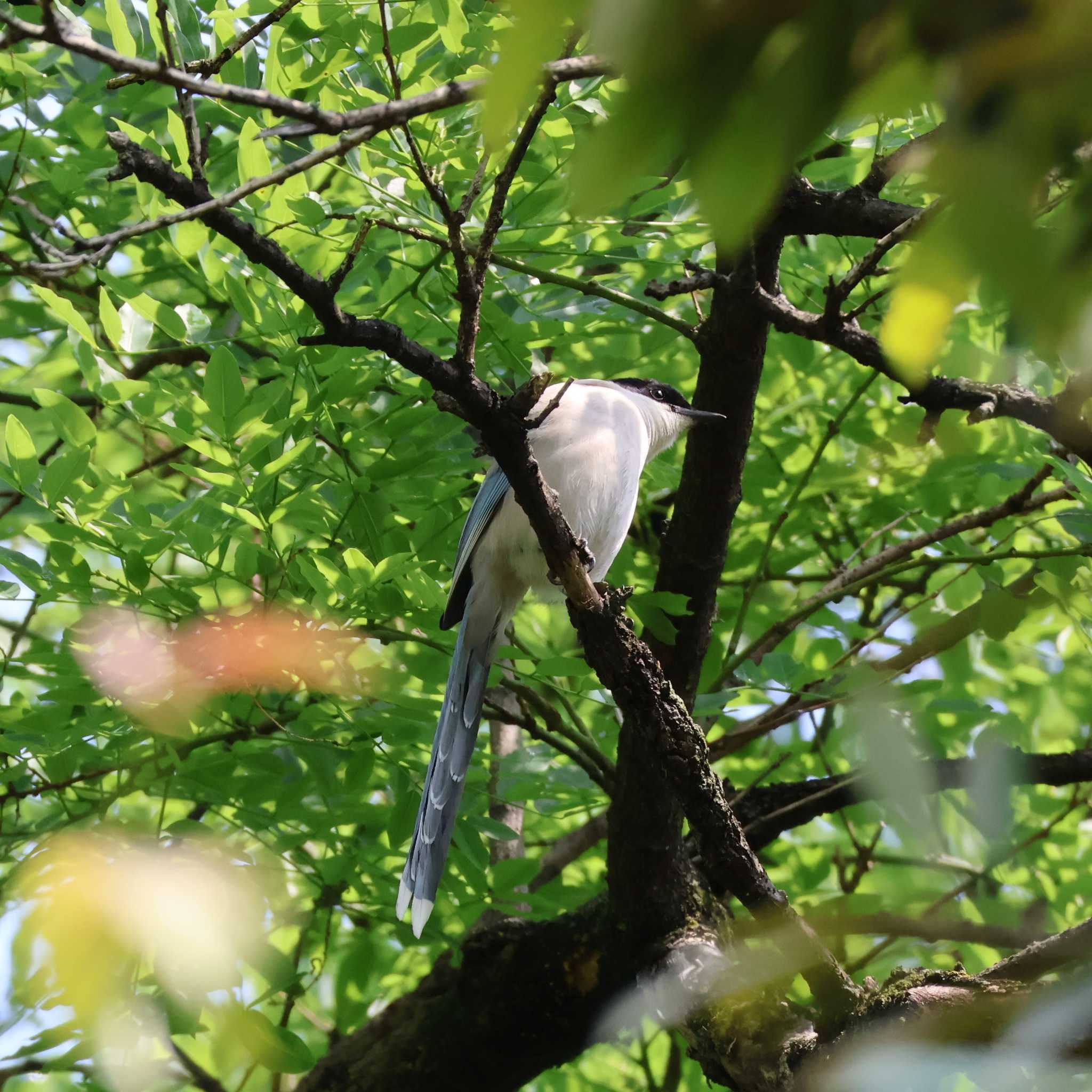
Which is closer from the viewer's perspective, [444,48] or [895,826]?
[895,826]

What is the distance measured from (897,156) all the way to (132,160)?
163 centimetres

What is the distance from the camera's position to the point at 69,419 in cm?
262

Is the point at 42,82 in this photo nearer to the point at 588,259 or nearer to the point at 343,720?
the point at 588,259

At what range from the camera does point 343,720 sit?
298 centimetres

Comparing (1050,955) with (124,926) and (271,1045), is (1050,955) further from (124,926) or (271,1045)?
(271,1045)

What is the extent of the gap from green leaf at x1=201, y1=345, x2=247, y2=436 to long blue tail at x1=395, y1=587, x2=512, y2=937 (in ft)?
3.43

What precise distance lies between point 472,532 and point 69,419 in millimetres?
1232

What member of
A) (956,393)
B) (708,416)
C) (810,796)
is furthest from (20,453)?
(810,796)

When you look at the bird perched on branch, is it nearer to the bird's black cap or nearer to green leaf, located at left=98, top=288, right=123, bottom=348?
the bird's black cap

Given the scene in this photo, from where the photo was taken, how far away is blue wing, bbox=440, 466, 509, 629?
3.35 m

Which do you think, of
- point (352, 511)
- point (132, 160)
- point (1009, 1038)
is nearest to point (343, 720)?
point (352, 511)

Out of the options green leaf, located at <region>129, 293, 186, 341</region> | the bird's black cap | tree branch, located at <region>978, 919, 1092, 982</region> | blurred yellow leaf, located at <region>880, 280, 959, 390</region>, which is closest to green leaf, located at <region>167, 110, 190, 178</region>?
green leaf, located at <region>129, 293, 186, 341</region>

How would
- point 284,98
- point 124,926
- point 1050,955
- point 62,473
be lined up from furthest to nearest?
point 62,473 → point 124,926 → point 1050,955 → point 284,98

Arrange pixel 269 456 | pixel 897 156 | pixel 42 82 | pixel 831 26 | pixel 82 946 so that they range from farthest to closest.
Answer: pixel 42 82, pixel 269 456, pixel 897 156, pixel 82 946, pixel 831 26
